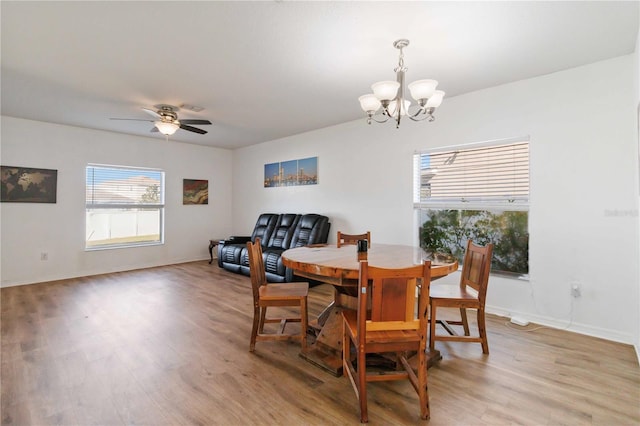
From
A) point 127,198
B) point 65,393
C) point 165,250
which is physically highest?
point 127,198

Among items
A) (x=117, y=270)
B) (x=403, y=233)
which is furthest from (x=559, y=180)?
(x=117, y=270)

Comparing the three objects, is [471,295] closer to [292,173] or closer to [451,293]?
[451,293]

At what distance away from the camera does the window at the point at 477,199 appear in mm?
3256

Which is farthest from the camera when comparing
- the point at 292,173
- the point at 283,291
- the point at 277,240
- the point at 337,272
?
the point at 292,173

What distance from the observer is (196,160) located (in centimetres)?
652

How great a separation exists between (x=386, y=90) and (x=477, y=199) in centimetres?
208

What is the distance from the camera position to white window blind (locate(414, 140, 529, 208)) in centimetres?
326

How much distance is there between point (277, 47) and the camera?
249 cm

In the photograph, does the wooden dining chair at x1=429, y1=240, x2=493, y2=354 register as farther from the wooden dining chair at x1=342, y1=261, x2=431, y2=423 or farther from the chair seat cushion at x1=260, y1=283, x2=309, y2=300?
the chair seat cushion at x1=260, y1=283, x2=309, y2=300

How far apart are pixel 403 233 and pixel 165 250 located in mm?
4677

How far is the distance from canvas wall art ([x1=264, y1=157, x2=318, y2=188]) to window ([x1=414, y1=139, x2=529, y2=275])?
6.38 feet

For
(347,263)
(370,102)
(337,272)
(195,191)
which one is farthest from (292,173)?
(337,272)

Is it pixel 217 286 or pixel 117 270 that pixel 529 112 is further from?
pixel 117 270

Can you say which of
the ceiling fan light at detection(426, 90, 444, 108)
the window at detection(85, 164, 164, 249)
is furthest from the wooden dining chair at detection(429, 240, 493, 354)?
the window at detection(85, 164, 164, 249)
